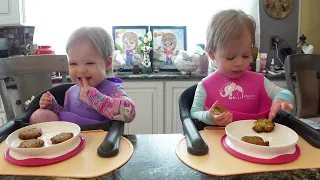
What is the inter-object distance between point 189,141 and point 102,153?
0.69 feet

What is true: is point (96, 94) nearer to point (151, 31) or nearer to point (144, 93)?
point (144, 93)

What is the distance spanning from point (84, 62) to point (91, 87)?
0.09 metres

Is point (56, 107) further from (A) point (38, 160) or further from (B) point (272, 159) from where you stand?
(B) point (272, 159)

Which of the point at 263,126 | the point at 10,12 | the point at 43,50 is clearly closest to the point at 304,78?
the point at 263,126

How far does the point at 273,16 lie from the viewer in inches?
97.0

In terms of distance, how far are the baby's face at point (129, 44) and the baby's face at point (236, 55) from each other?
153 cm

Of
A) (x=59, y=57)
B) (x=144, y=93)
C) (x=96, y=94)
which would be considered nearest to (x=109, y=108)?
(x=96, y=94)

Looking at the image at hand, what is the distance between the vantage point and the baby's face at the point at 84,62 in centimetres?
93

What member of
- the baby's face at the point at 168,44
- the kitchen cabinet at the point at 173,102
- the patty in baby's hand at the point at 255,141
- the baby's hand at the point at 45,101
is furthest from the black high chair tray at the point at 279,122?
the baby's face at the point at 168,44

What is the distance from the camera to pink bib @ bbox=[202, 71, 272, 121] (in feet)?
3.28

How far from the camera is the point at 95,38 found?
0.96 m

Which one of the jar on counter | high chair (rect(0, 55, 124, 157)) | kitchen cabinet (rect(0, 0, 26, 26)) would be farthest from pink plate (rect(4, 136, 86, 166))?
kitchen cabinet (rect(0, 0, 26, 26))

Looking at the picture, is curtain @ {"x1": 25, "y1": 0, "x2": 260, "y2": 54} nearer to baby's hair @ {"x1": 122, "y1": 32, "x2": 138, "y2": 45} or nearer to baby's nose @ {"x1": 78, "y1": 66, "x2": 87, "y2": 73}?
baby's hair @ {"x1": 122, "y1": 32, "x2": 138, "y2": 45}

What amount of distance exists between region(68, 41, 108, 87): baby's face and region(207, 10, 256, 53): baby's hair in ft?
1.32
